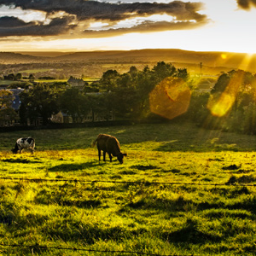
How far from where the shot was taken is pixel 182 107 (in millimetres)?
89312

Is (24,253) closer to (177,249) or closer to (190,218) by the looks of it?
(177,249)

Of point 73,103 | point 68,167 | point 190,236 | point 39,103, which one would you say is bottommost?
point 68,167

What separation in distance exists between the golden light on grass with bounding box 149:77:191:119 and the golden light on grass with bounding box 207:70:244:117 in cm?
823

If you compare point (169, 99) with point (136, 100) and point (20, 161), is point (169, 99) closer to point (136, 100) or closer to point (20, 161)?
point (136, 100)

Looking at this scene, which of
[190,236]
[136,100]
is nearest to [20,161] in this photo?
[190,236]

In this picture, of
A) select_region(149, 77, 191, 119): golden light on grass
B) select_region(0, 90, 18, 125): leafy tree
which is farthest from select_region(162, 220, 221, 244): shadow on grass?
select_region(149, 77, 191, 119): golden light on grass

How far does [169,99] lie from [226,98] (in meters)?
15.9

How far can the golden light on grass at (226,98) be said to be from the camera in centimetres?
8225

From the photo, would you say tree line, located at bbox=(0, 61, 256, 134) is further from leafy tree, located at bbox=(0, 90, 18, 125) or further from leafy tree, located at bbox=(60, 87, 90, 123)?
leafy tree, located at bbox=(0, 90, 18, 125)

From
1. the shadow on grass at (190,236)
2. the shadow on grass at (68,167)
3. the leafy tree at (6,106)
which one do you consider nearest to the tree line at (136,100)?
the leafy tree at (6,106)

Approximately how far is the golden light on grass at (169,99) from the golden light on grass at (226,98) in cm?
823

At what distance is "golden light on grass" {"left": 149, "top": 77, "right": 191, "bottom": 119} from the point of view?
89.4 meters

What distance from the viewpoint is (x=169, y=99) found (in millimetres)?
90250

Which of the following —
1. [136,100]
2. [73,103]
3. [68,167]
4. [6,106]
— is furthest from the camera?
[136,100]
